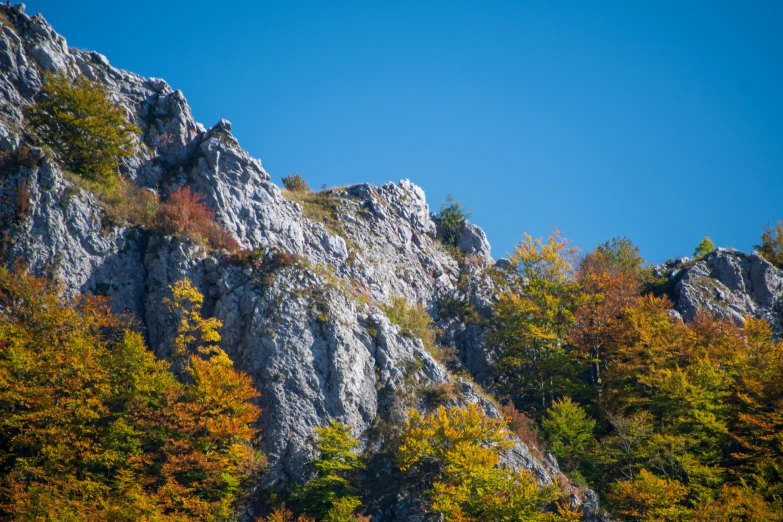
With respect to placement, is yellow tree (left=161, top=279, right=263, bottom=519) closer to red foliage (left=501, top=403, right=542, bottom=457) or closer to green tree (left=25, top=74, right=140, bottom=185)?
red foliage (left=501, top=403, right=542, bottom=457)

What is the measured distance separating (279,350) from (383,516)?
37.1ft

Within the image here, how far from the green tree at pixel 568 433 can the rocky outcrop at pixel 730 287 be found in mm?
17352

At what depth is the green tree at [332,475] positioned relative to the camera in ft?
96.6

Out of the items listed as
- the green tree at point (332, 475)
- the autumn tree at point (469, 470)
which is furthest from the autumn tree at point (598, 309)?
the green tree at point (332, 475)

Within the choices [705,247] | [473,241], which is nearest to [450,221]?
[473,241]

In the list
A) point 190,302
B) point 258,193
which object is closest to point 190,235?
point 190,302

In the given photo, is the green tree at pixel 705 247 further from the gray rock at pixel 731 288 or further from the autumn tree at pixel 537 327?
the autumn tree at pixel 537 327

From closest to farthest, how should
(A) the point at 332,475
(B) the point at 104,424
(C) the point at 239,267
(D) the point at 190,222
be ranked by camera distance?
1. (B) the point at 104,424
2. (A) the point at 332,475
3. (C) the point at 239,267
4. (D) the point at 190,222

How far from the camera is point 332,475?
30.3 m

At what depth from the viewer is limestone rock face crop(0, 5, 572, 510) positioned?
1361 inches

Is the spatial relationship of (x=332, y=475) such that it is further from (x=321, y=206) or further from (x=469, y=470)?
(x=321, y=206)

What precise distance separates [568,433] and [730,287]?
25.4 meters

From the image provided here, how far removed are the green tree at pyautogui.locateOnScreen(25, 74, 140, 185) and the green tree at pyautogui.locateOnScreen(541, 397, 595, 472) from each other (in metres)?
34.3

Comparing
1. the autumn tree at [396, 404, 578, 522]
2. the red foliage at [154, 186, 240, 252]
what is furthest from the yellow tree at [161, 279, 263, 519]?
the red foliage at [154, 186, 240, 252]
